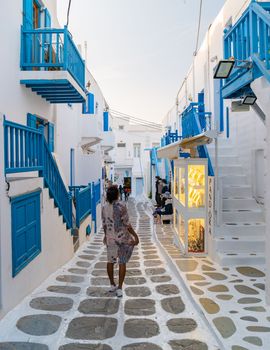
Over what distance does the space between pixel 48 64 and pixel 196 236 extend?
194 inches

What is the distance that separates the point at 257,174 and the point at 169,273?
3691 millimetres

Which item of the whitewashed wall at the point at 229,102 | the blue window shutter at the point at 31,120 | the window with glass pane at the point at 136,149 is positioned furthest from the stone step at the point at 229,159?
the window with glass pane at the point at 136,149

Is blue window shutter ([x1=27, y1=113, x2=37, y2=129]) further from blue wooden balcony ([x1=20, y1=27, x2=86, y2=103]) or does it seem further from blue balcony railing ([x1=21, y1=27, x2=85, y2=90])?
blue balcony railing ([x1=21, y1=27, x2=85, y2=90])

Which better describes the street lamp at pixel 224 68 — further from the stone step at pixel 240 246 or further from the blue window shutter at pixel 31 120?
the blue window shutter at pixel 31 120

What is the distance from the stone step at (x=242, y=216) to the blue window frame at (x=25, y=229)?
426cm

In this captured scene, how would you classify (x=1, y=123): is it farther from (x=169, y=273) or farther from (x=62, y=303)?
(x=169, y=273)

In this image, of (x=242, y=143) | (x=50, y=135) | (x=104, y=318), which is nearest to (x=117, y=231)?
(x=104, y=318)

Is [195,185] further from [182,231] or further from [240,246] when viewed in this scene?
[240,246]

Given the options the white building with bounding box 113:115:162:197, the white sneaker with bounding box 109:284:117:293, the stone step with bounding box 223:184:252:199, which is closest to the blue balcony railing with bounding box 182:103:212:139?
the stone step with bounding box 223:184:252:199

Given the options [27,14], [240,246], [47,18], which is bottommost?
[240,246]

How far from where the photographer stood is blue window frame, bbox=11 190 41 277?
4680 millimetres

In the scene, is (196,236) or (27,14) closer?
(27,14)

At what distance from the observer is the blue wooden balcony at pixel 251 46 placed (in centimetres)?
518

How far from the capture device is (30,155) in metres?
5.73
